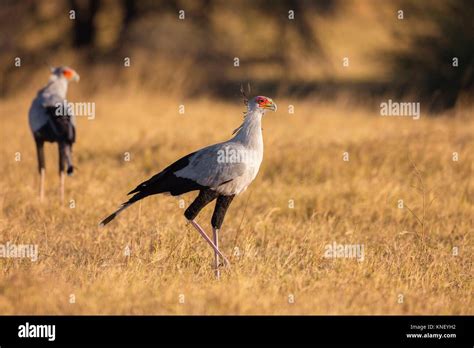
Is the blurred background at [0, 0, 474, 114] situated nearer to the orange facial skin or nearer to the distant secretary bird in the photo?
the orange facial skin

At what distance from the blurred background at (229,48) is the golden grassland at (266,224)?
2557mm

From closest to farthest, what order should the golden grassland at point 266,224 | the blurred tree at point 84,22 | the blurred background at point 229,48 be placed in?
the golden grassland at point 266,224
the blurred background at point 229,48
the blurred tree at point 84,22

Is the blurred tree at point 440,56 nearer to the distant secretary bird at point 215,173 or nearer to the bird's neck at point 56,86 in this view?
the bird's neck at point 56,86

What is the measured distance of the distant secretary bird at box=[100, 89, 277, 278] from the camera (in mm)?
4914

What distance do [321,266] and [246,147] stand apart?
3.51ft

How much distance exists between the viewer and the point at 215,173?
193 inches

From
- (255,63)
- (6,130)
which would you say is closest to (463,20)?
(255,63)

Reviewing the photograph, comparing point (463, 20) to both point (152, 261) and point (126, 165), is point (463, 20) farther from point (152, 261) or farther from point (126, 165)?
point (152, 261)

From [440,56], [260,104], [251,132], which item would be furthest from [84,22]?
[251,132]

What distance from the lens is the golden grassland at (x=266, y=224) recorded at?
4387mm

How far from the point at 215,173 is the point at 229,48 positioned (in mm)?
11662

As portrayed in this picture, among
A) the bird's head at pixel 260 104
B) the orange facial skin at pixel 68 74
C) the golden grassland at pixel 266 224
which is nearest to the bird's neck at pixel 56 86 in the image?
the orange facial skin at pixel 68 74

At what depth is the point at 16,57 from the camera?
1466 cm

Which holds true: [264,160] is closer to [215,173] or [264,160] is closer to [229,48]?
[215,173]
